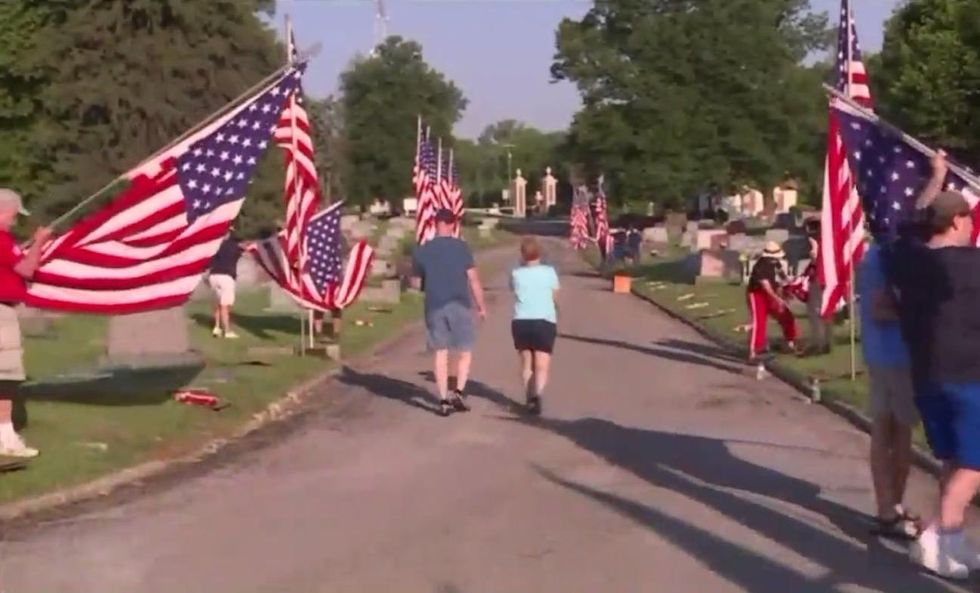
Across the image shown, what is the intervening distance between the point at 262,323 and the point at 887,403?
19.9 metres

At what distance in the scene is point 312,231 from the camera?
24422mm

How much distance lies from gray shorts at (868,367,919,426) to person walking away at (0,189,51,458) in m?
6.04

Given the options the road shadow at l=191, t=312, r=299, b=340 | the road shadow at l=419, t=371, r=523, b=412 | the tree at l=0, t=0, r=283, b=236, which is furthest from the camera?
the tree at l=0, t=0, r=283, b=236

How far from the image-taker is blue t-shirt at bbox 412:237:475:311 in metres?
16.1

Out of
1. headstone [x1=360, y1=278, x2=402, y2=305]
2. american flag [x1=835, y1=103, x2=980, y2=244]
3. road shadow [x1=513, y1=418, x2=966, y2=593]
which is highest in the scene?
american flag [x1=835, y1=103, x2=980, y2=244]

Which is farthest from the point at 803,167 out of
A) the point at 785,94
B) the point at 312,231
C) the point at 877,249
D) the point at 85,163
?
the point at 877,249

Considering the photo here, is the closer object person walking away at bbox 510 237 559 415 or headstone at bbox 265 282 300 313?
person walking away at bbox 510 237 559 415

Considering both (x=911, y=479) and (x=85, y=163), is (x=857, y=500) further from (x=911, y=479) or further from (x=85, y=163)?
(x=85, y=163)

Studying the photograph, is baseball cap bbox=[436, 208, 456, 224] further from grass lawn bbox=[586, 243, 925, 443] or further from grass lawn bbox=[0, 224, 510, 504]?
grass lawn bbox=[586, 243, 925, 443]

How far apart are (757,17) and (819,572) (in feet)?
221

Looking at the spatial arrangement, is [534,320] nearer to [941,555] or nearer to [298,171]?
[298,171]

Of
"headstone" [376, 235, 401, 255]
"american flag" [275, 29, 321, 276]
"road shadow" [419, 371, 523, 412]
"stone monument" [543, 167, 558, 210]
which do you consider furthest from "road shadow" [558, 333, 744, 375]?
"stone monument" [543, 167, 558, 210]

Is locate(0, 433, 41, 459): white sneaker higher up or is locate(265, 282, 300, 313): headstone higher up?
locate(0, 433, 41, 459): white sneaker

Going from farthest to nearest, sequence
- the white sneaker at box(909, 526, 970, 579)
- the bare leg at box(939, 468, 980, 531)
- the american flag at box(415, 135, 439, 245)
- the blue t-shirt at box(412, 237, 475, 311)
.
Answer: the american flag at box(415, 135, 439, 245), the blue t-shirt at box(412, 237, 475, 311), the white sneaker at box(909, 526, 970, 579), the bare leg at box(939, 468, 980, 531)
